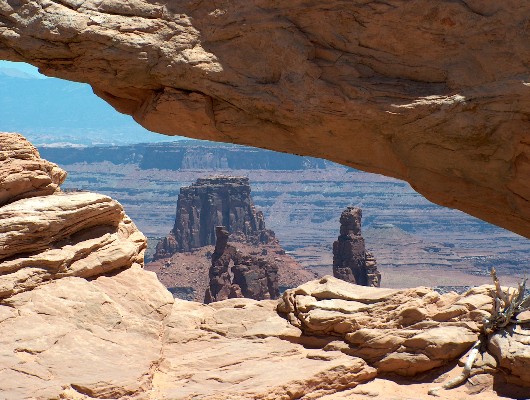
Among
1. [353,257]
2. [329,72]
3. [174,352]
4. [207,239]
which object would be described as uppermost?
[329,72]

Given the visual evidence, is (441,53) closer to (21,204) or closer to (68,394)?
(68,394)

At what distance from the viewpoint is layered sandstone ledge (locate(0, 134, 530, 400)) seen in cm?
1418

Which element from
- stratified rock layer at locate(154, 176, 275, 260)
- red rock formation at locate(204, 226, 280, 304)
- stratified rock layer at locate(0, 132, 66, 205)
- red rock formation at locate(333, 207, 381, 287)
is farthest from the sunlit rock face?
stratified rock layer at locate(154, 176, 275, 260)

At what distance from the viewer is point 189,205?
13425 cm

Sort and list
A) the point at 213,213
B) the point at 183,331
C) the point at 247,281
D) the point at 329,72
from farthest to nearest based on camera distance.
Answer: the point at 213,213, the point at 247,281, the point at 183,331, the point at 329,72

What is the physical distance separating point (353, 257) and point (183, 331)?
66465mm

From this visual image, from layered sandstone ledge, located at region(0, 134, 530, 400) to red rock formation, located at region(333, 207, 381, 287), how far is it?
64.3 m

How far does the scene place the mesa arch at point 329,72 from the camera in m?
11.2

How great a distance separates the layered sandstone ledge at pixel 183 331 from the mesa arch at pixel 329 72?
4.34m

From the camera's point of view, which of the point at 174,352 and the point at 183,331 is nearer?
the point at 174,352

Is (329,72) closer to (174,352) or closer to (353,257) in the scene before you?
(174,352)

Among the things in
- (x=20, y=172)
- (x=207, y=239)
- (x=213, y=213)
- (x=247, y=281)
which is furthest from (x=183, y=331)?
(x=207, y=239)

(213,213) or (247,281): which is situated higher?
(213,213)

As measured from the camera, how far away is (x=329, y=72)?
11.7 metres
